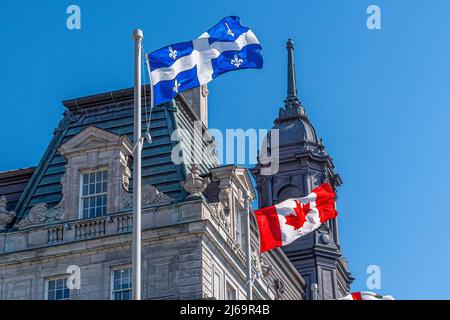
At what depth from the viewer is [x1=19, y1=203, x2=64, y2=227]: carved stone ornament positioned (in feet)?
134

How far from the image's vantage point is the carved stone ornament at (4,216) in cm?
4166

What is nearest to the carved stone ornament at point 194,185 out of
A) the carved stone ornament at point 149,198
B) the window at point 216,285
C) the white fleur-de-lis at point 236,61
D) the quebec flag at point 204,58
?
the carved stone ornament at point 149,198

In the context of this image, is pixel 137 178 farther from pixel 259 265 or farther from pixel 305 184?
pixel 305 184

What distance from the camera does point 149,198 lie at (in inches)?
1575

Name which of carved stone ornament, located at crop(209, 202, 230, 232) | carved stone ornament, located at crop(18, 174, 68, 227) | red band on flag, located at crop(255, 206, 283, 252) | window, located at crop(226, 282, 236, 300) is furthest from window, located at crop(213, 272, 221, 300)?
carved stone ornament, located at crop(18, 174, 68, 227)

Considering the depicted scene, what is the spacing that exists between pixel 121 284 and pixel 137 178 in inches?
565

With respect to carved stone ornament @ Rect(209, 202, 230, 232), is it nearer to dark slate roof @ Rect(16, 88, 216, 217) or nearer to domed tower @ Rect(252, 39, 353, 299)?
dark slate roof @ Rect(16, 88, 216, 217)

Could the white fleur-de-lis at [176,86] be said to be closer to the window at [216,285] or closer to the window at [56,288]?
the window at [216,285]

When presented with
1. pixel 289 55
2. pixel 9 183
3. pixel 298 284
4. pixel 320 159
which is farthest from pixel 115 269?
pixel 289 55

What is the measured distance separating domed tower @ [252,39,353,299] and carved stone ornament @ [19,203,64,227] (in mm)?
28979

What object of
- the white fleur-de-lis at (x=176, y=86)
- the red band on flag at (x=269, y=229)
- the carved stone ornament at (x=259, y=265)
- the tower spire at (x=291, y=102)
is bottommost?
the red band on flag at (x=269, y=229)

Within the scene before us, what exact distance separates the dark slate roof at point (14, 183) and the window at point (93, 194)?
147 inches

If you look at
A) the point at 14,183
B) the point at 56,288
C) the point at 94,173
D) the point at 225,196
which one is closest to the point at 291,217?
the point at 225,196

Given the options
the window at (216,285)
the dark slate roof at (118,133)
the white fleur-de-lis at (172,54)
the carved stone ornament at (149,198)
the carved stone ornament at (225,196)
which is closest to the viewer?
the white fleur-de-lis at (172,54)
